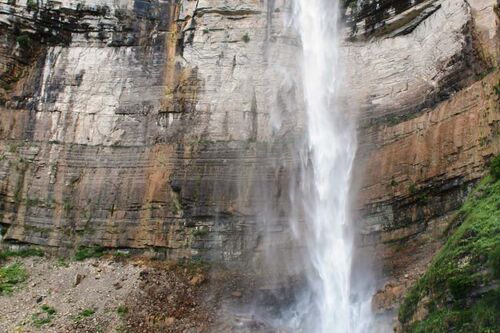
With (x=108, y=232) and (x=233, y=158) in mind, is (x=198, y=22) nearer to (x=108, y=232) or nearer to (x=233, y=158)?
(x=233, y=158)

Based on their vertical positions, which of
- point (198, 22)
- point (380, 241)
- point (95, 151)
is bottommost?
point (380, 241)

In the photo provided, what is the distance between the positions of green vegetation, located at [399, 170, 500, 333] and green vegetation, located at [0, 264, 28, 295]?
50.4ft

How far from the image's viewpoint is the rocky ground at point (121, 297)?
19094 millimetres

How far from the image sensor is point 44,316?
64.1 ft

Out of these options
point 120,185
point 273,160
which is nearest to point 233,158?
point 273,160

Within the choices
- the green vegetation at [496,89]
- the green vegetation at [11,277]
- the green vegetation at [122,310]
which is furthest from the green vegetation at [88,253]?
the green vegetation at [496,89]

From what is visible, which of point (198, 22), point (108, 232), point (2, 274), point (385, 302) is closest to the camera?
point (385, 302)

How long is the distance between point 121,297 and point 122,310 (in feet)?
2.29

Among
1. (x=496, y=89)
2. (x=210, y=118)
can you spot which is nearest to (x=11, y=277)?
(x=210, y=118)

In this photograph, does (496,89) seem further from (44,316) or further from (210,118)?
(44,316)

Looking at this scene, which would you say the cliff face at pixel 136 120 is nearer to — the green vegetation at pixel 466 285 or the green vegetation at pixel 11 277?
the green vegetation at pixel 11 277

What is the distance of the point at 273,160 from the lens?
77.2 feet

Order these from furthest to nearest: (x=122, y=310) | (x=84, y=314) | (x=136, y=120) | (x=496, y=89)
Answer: (x=136, y=120) < (x=122, y=310) < (x=84, y=314) < (x=496, y=89)

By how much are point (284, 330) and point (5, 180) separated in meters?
13.9
